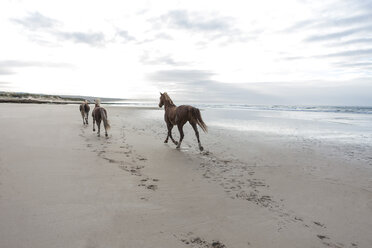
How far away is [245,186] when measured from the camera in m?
4.30

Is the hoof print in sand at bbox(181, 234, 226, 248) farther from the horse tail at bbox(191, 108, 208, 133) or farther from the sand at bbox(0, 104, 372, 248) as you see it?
the horse tail at bbox(191, 108, 208, 133)

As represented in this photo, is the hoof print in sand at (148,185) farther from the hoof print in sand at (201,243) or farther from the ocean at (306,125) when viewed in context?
the ocean at (306,125)

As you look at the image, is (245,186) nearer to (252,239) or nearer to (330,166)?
(252,239)

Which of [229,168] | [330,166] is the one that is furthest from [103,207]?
[330,166]

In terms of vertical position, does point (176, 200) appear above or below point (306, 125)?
below

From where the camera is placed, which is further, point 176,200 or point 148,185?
point 148,185

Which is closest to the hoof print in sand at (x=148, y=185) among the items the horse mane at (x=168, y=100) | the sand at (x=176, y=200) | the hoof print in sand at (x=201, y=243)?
the sand at (x=176, y=200)

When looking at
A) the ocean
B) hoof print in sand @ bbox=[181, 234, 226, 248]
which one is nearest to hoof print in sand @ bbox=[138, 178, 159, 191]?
hoof print in sand @ bbox=[181, 234, 226, 248]

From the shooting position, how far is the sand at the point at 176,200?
8.26 feet

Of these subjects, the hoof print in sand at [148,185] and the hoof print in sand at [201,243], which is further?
the hoof print in sand at [148,185]

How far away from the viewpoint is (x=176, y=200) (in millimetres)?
3527

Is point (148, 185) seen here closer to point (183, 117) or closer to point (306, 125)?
point (183, 117)

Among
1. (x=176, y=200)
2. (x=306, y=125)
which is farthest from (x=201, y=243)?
(x=306, y=125)

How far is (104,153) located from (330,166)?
6402 mm
